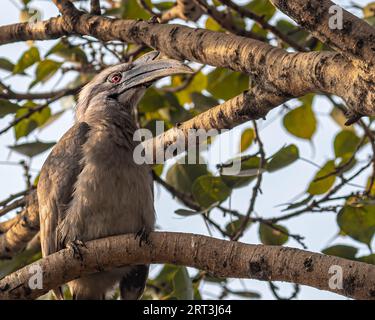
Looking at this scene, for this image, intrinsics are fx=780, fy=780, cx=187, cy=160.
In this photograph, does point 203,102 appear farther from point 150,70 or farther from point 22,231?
point 22,231

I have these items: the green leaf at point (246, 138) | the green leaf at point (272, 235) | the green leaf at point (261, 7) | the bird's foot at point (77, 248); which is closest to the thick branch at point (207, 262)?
the bird's foot at point (77, 248)

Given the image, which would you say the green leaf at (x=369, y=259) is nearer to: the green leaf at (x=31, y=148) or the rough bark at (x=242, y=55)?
the rough bark at (x=242, y=55)

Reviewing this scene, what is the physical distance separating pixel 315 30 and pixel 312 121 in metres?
2.17

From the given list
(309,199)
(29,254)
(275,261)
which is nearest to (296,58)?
(275,261)

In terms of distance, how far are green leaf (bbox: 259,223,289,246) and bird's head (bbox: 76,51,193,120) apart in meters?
1.12

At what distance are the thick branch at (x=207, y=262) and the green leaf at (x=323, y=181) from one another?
132cm

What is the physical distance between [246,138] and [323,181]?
934 millimetres

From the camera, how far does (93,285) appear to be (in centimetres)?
461

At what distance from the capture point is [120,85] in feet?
17.1

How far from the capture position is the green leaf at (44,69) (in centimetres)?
503

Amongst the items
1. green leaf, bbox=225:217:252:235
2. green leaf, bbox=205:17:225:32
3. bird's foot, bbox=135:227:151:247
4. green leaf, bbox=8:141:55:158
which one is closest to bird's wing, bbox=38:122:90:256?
green leaf, bbox=8:141:55:158

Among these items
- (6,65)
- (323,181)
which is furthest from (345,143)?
(6,65)
